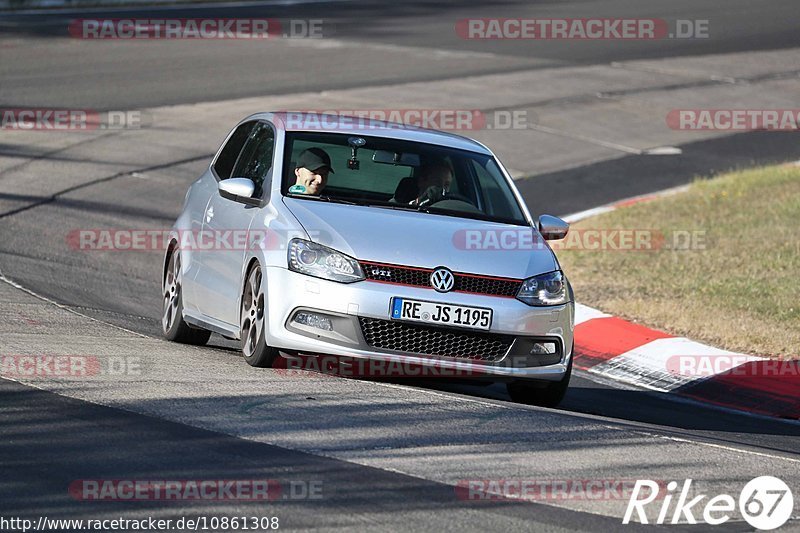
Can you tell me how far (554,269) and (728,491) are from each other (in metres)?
2.41

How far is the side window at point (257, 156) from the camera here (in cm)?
922

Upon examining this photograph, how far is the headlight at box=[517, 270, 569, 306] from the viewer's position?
8.23m

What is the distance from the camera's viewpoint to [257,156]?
372 inches

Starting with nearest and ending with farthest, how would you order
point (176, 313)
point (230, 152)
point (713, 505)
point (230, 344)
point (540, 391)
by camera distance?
point (713, 505) → point (540, 391) → point (176, 313) → point (230, 152) → point (230, 344)

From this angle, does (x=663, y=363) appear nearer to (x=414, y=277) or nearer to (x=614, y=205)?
(x=414, y=277)

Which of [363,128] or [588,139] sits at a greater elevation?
[363,128]

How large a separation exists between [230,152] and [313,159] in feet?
→ 4.08

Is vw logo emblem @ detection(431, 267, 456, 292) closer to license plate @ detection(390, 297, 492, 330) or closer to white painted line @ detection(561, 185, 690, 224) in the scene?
license plate @ detection(390, 297, 492, 330)

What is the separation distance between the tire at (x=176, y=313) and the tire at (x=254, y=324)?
116 cm

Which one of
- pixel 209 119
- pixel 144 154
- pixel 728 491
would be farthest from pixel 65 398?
pixel 209 119

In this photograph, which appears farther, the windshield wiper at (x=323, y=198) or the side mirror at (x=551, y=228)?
the side mirror at (x=551, y=228)

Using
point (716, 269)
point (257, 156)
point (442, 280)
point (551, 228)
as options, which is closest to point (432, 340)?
point (442, 280)

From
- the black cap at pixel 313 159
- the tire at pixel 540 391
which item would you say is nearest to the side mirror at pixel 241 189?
the black cap at pixel 313 159

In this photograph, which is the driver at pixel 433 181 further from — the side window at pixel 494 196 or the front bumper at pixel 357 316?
the front bumper at pixel 357 316
